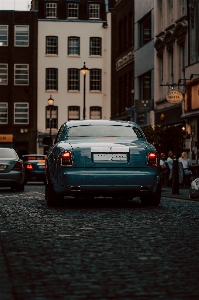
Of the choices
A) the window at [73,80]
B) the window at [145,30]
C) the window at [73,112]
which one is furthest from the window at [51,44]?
the window at [145,30]

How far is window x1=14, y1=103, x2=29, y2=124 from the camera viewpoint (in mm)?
74250

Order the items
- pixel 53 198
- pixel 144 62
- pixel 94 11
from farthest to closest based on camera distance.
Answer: pixel 94 11 < pixel 144 62 < pixel 53 198

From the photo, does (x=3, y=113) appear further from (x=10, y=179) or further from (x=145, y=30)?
(x=10, y=179)

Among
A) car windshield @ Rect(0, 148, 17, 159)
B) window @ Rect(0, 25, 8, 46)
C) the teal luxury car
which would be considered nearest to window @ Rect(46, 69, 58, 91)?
window @ Rect(0, 25, 8, 46)

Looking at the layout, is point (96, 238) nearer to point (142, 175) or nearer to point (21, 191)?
point (142, 175)

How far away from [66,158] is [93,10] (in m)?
62.8

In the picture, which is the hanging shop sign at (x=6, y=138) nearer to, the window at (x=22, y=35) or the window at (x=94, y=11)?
the window at (x=22, y=35)

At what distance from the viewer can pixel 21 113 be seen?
74250 millimetres

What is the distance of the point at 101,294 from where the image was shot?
5.95m

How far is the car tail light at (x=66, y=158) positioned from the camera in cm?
1468

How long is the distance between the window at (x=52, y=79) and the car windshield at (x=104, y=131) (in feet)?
193

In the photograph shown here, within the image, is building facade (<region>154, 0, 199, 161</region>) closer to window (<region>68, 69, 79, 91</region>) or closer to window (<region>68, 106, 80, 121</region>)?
window (<region>68, 69, 79, 91</region>)

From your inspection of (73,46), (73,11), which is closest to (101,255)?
(73,46)

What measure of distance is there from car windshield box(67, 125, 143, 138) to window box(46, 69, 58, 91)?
58792 mm
